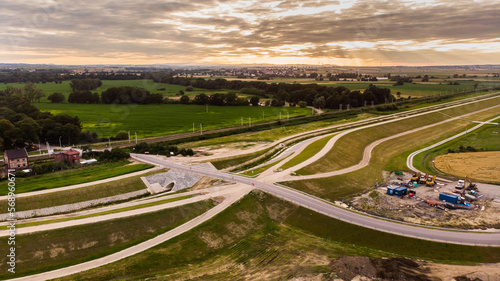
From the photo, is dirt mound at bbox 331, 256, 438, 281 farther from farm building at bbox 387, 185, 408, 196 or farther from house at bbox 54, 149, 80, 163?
house at bbox 54, 149, 80, 163

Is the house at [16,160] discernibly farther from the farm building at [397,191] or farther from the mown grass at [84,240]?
the farm building at [397,191]

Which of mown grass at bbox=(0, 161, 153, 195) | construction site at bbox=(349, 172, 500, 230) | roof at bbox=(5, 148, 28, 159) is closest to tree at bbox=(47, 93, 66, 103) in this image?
roof at bbox=(5, 148, 28, 159)

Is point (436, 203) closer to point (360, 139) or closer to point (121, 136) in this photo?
point (360, 139)

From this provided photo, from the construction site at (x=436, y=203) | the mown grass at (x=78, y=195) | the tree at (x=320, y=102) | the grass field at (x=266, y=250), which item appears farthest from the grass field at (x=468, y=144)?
the tree at (x=320, y=102)

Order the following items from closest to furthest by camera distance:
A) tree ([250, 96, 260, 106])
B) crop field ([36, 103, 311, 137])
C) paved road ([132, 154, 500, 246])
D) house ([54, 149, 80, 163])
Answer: paved road ([132, 154, 500, 246])
house ([54, 149, 80, 163])
crop field ([36, 103, 311, 137])
tree ([250, 96, 260, 106])

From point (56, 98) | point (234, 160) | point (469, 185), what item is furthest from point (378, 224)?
point (56, 98)

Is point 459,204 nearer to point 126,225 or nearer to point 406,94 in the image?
point 126,225
